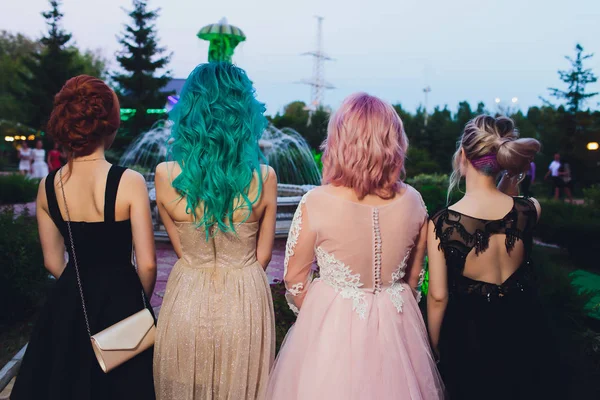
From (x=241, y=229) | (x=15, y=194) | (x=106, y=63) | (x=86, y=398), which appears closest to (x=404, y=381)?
(x=241, y=229)

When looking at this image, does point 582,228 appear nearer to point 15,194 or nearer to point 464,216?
point 464,216

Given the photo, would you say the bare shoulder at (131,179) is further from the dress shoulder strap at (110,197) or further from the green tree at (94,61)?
the green tree at (94,61)

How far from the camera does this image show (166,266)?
6570 mm

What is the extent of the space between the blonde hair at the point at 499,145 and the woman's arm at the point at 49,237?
189 centimetres

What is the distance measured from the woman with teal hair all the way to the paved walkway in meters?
2.72

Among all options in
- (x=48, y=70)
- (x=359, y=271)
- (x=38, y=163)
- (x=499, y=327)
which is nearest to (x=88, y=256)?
(x=359, y=271)

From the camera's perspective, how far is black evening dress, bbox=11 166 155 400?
87.5 inches

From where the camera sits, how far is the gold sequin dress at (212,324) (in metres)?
2.32

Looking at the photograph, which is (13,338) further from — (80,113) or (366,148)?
(366,148)

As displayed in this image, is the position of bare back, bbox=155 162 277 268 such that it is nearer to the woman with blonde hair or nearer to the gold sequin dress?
the gold sequin dress

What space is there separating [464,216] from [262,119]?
107cm

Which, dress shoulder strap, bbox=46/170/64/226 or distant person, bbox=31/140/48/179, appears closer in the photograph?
dress shoulder strap, bbox=46/170/64/226

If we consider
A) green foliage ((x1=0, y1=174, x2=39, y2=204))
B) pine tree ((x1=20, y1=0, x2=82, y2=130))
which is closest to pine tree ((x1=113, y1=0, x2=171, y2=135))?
pine tree ((x1=20, y1=0, x2=82, y2=130))

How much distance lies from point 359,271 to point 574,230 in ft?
21.3
